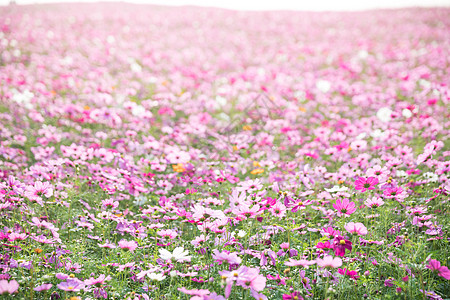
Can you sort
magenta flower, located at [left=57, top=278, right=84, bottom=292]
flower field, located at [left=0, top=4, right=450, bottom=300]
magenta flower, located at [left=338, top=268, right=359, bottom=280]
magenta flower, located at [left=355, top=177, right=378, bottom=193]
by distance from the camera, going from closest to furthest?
1. magenta flower, located at [left=57, top=278, right=84, bottom=292]
2. magenta flower, located at [left=338, top=268, right=359, bottom=280]
3. flower field, located at [left=0, top=4, right=450, bottom=300]
4. magenta flower, located at [left=355, top=177, right=378, bottom=193]

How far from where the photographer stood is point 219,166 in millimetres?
3088

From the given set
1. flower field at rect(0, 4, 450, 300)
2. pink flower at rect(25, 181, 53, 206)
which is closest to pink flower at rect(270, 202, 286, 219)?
flower field at rect(0, 4, 450, 300)

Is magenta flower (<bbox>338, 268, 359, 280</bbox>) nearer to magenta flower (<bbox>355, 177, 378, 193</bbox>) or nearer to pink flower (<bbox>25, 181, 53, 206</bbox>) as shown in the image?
magenta flower (<bbox>355, 177, 378, 193</bbox>)

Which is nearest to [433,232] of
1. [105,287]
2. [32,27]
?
[105,287]

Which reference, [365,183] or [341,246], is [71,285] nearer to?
[341,246]

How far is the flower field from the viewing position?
1.77 m

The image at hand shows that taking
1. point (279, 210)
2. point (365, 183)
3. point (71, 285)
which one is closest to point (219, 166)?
point (279, 210)

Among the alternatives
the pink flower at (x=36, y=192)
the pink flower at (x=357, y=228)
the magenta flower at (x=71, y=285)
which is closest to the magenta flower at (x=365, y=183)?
the pink flower at (x=357, y=228)

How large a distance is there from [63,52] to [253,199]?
7.20 meters

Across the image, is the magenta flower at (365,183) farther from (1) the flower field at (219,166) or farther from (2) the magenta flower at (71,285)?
(2) the magenta flower at (71,285)

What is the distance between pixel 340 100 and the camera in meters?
5.56

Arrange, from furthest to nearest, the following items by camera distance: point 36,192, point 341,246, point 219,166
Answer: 1. point 219,166
2. point 36,192
3. point 341,246

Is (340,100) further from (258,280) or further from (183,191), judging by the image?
(258,280)

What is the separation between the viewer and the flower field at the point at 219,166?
5.82 ft
